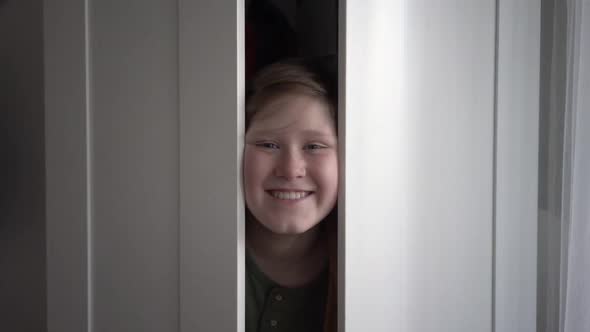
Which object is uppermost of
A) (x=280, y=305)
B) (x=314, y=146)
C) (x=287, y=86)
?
(x=287, y=86)

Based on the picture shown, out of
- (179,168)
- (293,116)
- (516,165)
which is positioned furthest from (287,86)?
(516,165)

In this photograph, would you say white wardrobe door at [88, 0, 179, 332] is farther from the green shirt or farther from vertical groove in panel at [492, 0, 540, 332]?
vertical groove in panel at [492, 0, 540, 332]

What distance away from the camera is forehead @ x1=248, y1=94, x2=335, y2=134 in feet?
2.59

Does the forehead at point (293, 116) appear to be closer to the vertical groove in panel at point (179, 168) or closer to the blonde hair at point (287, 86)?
the blonde hair at point (287, 86)

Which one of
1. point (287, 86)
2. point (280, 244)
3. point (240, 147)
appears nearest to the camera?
point (240, 147)

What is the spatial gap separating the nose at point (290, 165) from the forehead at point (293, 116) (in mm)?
56

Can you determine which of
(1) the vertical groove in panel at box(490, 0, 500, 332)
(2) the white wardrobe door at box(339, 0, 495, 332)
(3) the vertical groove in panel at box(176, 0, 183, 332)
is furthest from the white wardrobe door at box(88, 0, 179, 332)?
(1) the vertical groove in panel at box(490, 0, 500, 332)

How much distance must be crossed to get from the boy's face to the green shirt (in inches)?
8.9

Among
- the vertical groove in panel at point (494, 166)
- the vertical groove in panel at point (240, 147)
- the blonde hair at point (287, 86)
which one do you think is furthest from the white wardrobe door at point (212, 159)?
the vertical groove in panel at point (494, 166)

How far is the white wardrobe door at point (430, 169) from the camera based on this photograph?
0.83 metres

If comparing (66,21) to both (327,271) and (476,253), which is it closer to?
(327,271)

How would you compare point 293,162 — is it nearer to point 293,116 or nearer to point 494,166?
point 293,116

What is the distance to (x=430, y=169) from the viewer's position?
916 millimetres

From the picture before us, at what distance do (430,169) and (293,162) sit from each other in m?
0.36
